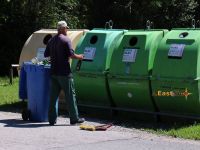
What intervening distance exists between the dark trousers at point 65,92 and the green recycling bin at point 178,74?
4.77 ft

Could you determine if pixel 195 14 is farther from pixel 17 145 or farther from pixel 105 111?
pixel 17 145

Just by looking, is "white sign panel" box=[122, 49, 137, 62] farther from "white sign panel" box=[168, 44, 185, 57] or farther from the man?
the man

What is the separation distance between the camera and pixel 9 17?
21375 millimetres

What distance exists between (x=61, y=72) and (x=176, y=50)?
2.04 metres

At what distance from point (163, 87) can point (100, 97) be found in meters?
1.52

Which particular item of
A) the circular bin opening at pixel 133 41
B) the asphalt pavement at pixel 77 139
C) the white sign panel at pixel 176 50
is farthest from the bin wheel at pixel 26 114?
the white sign panel at pixel 176 50

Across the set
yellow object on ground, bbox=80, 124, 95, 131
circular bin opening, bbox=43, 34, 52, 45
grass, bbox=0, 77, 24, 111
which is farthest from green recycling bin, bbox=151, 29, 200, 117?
grass, bbox=0, 77, 24, 111

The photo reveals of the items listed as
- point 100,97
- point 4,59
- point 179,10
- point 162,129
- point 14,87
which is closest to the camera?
point 162,129

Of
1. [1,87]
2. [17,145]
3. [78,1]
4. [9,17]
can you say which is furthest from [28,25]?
[17,145]

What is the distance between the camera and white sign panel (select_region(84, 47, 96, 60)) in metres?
10.9

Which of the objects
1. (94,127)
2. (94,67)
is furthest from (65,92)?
(94,67)

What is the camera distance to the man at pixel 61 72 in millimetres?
9671

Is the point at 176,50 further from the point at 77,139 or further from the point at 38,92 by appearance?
the point at 38,92

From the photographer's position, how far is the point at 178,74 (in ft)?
31.4
